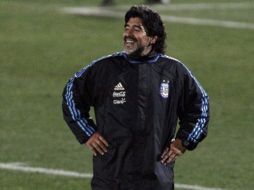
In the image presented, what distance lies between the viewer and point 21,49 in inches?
893

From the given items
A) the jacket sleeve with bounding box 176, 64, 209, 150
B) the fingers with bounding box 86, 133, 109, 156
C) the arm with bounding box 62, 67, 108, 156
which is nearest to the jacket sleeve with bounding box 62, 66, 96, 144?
the arm with bounding box 62, 67, 108, 156

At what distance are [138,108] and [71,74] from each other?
11.8 m

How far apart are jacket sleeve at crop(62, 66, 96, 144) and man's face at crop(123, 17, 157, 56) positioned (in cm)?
41

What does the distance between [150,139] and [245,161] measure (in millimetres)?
5665

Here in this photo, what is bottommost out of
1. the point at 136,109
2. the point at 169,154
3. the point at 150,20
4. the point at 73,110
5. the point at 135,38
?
the point at 169,154

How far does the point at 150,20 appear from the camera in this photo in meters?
8.62

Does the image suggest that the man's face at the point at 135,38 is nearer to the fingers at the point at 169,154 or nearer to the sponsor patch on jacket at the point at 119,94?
the sponsor patch on jacket at the point at 119,94

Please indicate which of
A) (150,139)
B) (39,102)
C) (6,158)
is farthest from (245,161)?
(150,139)

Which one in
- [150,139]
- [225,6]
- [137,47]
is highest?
[137,47]

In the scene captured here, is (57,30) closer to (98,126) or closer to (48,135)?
(48,135)

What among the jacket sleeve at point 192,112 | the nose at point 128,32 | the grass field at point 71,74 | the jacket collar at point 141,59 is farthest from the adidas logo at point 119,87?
the grass field at point 71,74

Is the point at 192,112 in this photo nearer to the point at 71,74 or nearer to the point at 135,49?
the point at 135,49

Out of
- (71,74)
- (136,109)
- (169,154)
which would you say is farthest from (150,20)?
(71,74)

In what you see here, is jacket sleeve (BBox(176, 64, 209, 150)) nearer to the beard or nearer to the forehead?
the beard
